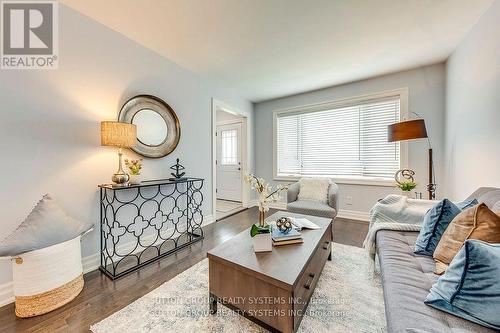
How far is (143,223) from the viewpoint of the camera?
2.44 metres

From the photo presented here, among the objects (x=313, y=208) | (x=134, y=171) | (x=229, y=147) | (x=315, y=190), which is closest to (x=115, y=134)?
(x=134, y=171)

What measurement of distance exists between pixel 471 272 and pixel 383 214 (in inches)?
44.8

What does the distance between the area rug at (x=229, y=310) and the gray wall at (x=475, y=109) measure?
62.6 inches

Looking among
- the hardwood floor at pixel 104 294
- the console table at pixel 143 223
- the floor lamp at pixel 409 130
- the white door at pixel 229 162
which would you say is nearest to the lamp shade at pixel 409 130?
the floor lamp at pixel 409 130

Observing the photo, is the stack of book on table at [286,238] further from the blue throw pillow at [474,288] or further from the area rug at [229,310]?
the blue throw pillow at [474,288]

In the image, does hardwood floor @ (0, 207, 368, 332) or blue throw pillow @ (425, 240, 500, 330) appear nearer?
blue throw pillow @ (425, 240, 500, 330)

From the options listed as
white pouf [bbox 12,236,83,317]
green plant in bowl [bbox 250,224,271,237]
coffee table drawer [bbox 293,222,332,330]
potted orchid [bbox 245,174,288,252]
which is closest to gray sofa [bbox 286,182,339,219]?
coffee table drawer [bbox 293,222,332,330]

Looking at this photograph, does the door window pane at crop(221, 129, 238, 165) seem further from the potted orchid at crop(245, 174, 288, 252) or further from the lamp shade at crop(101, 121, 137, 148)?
the potted orchid at crop(245, 174, 288, 252)

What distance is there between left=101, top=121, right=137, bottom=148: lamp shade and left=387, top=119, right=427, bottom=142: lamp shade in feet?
9.89

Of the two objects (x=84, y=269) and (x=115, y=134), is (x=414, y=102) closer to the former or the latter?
(x=115, y=134)

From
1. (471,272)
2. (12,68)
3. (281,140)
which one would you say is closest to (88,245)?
(12,68)

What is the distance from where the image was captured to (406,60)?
9.25 ft

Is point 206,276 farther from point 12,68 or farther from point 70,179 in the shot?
point 12,68

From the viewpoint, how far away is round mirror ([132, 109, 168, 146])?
2.39 metres
